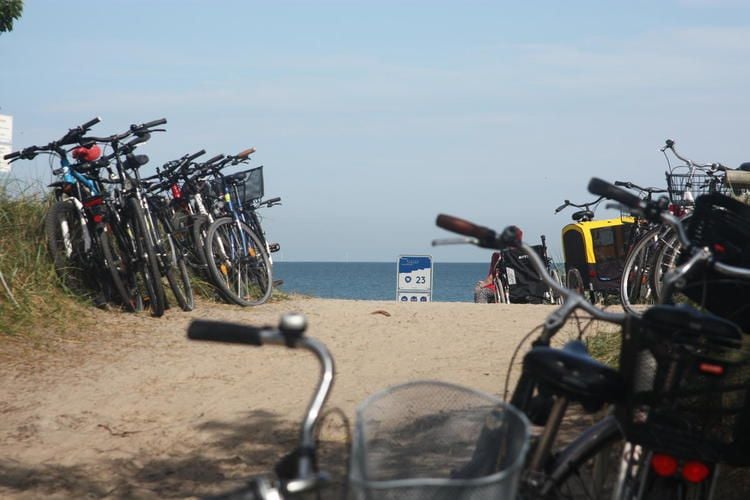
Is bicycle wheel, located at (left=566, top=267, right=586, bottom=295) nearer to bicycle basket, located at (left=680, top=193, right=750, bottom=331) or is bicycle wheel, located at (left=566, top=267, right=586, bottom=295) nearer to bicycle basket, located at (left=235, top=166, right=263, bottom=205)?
bicycle basket, located at (left=235, top=166, right=263, bottom=205)

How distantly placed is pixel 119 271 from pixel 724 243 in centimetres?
692

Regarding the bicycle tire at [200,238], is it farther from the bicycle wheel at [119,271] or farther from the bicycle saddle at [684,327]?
the bicycle saddle at [684,327]

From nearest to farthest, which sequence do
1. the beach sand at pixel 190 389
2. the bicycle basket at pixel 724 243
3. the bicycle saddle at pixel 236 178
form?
1. the bicycle basket at pixel 724 243
2. the beach sand at pixel 190 389
3. the bicycle saddle at pixel 236 178

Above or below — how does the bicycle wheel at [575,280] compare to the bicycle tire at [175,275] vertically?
below

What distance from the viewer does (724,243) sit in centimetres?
346

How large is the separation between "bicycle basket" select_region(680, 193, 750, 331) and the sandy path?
2.62 meters

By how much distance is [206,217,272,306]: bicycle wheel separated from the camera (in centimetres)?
1043

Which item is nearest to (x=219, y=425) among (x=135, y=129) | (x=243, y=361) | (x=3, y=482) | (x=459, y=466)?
(x=3, y=482)

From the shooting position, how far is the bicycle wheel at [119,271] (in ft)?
30.5

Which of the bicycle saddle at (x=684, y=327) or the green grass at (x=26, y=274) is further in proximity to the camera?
the green grass at (x=26, y=274)

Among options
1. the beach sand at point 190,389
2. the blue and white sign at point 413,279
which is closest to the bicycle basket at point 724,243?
the beach sand at point 190,389

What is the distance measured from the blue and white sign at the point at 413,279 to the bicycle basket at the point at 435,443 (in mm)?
14825

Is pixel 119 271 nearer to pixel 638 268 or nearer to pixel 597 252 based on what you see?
pixel 638 268

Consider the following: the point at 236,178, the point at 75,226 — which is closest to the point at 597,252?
the point at 236,178
